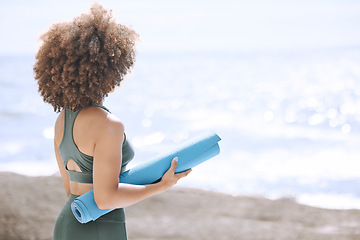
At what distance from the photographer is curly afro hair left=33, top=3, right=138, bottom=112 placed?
4.04 ft

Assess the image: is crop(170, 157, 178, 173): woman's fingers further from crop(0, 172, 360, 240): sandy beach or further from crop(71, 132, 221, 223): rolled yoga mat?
crop(0, 172, 360, 240): sandy beach

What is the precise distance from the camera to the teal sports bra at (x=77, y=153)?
126 centimetres

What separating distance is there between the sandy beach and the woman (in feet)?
7.71

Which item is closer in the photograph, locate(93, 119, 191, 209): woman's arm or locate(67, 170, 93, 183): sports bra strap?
locate(93, 119, 191, 209): woman's arm

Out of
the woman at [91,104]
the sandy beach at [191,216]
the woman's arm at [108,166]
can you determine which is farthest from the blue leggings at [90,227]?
the sandy beach at [191,216]

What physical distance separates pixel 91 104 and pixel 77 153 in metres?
0.13

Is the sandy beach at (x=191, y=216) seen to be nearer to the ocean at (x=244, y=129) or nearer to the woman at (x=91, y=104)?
the ocean at (x=244, y=129)

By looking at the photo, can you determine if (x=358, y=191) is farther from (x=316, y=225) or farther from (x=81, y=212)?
(x=81, y=212)

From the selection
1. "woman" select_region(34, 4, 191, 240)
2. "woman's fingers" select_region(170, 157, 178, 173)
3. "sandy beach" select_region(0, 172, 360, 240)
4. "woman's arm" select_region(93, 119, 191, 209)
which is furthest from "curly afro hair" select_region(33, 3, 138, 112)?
"sandy beach" select_region(0, 172, 360, 240)

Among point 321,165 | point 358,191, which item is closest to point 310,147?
point 321,165

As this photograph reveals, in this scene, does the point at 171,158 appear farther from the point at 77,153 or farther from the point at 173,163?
the point at 77,153

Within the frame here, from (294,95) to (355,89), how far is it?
2.77 meters

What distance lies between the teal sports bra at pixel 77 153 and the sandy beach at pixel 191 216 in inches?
92.2

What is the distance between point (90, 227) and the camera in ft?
4.34
